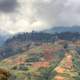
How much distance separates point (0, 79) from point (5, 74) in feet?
15.2

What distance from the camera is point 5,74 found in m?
82.9

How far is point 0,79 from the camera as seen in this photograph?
78438mm
